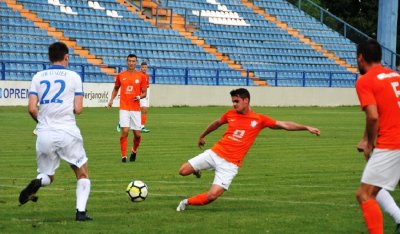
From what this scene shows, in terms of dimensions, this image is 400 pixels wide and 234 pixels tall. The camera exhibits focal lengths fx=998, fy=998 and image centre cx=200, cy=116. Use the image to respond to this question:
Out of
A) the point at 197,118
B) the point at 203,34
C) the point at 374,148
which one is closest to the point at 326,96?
the point at 203,34

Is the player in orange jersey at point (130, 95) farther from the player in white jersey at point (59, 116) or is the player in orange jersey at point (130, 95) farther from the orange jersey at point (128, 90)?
the player in white jersey at point (59, 116)

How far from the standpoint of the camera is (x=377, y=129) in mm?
9234

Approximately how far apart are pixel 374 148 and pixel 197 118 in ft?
88.3

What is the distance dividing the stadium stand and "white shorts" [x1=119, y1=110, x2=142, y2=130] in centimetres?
1994

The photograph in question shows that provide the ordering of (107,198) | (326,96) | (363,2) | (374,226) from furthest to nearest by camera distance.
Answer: (363,2)
(326,96)
(107,198)
(374,226)

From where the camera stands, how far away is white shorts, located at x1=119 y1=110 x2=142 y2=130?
20.8 m

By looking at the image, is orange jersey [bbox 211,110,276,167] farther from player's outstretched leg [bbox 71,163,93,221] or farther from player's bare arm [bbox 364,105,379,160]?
player's bare arm [bbox 364,105,379,160]

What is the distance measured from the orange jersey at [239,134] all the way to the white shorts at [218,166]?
0.07 m

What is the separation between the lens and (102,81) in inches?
1740

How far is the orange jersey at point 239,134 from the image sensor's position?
41.6ft

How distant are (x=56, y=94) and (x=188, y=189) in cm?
417

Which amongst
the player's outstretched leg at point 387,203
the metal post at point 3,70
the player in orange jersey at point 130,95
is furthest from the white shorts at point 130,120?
the metal post at point 3,70

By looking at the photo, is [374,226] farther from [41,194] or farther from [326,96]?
[326,96]

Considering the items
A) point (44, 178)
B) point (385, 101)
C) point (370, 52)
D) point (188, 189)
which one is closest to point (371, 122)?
point (385, 101)
